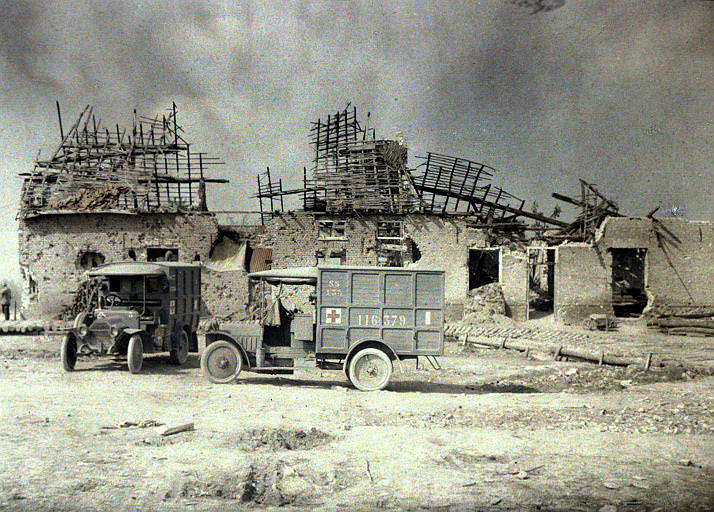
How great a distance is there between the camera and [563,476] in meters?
5.81

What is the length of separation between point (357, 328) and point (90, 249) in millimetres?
14678

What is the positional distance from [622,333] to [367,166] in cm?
1080

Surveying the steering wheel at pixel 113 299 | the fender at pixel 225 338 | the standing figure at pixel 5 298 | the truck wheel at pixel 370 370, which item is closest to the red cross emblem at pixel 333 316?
the truck wheel at pixel 370 370

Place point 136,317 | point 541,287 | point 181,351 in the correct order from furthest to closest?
1. point 541,287
2. point 181,351
3. point 136,317

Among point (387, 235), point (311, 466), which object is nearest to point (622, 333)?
point (387, 235)

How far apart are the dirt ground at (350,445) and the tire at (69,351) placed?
46 centimetres

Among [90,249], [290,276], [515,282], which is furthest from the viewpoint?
[515,282]

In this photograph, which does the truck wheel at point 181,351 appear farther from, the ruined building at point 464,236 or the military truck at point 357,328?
the ruined building at point 464,236

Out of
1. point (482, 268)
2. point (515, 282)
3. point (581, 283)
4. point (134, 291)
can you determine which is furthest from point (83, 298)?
point (581, 283)

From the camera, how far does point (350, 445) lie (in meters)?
6.88

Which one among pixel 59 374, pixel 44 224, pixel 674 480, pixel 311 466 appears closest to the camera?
pixel 674 480

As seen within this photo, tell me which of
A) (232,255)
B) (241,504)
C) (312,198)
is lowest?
(241,504)

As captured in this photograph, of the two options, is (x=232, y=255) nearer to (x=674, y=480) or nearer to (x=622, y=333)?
(x=622, y=333)

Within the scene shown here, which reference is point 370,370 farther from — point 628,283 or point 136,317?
point 628,283
